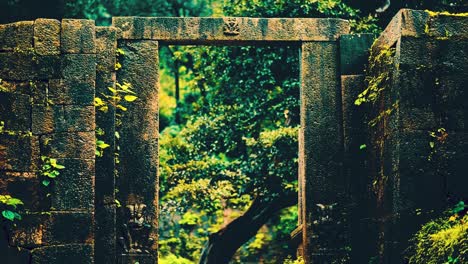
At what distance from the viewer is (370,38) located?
10.3 metres

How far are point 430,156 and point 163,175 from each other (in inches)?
243

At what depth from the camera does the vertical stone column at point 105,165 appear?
29.8 ft

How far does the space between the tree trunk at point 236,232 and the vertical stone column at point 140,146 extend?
13.7ft

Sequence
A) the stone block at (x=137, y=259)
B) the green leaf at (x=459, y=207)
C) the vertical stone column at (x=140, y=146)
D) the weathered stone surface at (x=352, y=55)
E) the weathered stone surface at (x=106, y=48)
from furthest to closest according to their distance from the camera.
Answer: the weathered stone surface at (x=352, y=55) → the vertical stone column at (x=140, y=146) → the stone block at (x=137, y=259) → the weathered stone surface at (x=106, y=48) → the green leaf at (x=459, y=207)

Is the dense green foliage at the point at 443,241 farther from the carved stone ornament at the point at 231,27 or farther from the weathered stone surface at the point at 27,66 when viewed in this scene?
the weathered stone surface at the point at 27,66

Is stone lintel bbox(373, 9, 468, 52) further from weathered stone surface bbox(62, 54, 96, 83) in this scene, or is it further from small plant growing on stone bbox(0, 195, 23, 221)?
small plant growing on stone bbox(0, 195, 23, 221)

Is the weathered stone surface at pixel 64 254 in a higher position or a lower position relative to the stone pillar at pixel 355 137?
lower

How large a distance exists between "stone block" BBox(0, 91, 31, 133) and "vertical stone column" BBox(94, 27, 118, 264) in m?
1.05

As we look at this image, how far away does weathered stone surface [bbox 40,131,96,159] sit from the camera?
8.34 metres

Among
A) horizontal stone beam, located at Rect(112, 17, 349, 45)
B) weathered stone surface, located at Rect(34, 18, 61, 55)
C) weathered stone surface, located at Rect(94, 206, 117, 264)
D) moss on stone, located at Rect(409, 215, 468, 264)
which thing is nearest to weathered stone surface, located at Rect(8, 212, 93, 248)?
weathered stone surface, located at Rect(94, 206, 117, 264)

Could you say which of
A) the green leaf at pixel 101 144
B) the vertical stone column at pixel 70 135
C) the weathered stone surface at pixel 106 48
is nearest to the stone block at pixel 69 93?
the vertical stone column at pixel 70 135

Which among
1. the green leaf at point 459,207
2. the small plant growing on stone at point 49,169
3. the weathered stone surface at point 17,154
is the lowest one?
the green leaf at point 459,207

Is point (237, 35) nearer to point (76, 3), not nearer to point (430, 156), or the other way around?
point (430, 156)

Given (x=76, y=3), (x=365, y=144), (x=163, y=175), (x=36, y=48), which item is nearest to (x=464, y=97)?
(x=365, y=144)
